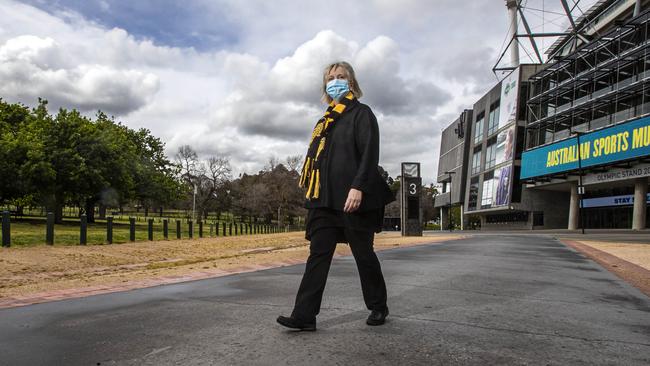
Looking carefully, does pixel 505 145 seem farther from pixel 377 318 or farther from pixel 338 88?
pixel 377 318

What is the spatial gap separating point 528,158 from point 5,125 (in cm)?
4337

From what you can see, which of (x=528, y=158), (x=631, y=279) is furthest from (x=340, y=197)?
(x=528, y=158)

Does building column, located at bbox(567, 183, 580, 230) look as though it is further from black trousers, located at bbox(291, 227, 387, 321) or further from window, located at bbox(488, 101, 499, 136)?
black trousers, located at bbox(291, 227, 387, 321)

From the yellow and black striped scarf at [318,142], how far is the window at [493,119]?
5850 cm

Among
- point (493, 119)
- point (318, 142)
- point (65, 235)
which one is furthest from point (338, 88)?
point (493, 119)

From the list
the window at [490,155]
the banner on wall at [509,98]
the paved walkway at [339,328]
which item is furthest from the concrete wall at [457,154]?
the paved walkway at [339,328]

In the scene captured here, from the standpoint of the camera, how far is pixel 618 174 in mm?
37688

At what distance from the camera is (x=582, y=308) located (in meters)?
4.20

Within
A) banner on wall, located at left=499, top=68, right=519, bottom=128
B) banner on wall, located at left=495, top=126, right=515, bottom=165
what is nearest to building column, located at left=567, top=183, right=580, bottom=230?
banner on wall, located at left=495, top=126, right=515, bottom=165

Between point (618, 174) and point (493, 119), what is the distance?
77.0ft

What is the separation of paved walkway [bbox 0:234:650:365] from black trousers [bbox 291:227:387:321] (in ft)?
0.70

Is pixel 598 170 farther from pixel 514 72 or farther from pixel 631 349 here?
pixel 631 349

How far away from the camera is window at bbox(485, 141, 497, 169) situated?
58409mm

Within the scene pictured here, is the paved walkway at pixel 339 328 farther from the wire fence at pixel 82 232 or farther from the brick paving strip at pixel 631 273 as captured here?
the wire fence at pixel 82 232
